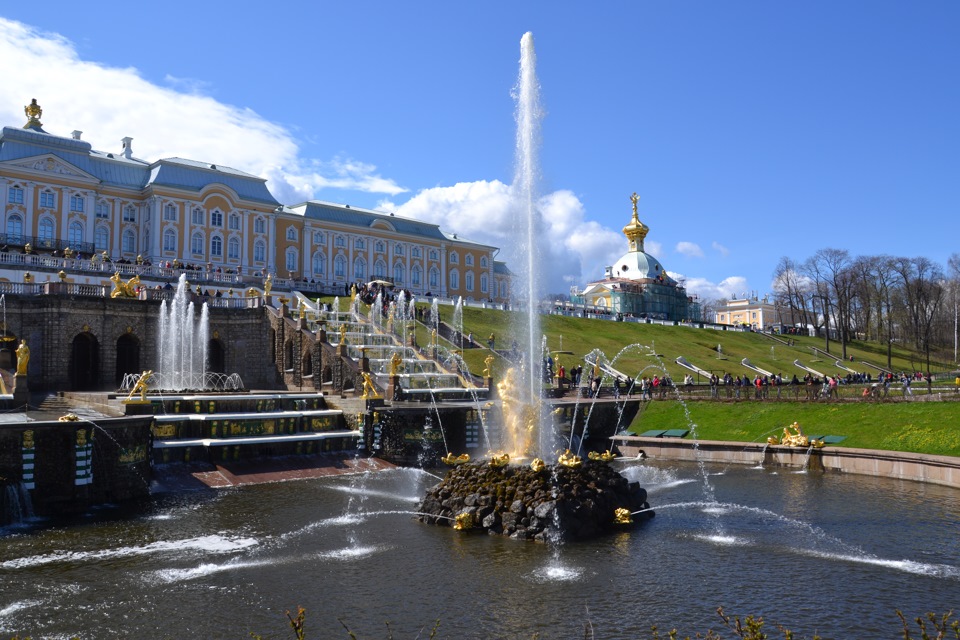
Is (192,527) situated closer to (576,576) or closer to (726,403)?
(576,576)

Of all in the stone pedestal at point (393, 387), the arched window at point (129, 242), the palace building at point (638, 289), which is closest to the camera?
the stone pedestal at point (393, 387)

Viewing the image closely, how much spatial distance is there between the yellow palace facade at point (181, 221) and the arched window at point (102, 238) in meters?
0.08

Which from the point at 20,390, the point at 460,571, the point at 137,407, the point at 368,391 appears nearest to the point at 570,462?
the point at 460,571

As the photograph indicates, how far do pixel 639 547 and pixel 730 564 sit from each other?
6.33ft

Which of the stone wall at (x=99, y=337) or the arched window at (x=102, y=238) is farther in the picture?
the arched window at (x=102, y=238)

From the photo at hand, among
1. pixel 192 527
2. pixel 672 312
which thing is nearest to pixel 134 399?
pixel 192 527

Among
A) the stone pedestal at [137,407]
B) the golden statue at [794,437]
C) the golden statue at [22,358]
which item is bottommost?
the golden statue at [794,437]

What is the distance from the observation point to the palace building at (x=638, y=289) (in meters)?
97.5

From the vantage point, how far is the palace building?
97500 mm

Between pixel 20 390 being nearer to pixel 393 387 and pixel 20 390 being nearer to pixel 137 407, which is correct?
pixel 137 407

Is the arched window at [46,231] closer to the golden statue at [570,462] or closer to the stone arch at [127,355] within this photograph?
the stone arch at [127,355]

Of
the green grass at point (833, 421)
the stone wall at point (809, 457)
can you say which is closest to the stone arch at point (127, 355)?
the stone wall at point (809, 457)

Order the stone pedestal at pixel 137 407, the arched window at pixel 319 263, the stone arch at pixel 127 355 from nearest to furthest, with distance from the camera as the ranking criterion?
1. the stone pedestal at pixel 137 407
2. the stone arch at pixel 127 355
3. the arched window at pixel 319 263

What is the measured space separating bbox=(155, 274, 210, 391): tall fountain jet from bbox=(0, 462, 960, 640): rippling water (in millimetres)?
20796
